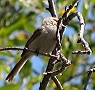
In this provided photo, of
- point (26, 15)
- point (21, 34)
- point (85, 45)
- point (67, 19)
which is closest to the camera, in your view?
point (85, 45)

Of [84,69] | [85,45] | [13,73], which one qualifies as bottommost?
[84,69]

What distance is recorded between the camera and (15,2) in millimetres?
5004

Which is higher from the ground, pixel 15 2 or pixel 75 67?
pixel 15 2

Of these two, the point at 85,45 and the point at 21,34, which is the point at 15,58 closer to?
the point at 21,34

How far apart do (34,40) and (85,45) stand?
1811mm

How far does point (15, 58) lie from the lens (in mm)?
4387

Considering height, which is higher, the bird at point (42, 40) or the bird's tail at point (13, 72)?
the bird at point (42, 40)

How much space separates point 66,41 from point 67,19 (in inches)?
81.3

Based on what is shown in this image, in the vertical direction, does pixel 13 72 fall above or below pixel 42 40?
below

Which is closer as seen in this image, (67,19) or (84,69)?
(67,19)

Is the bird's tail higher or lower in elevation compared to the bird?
lower

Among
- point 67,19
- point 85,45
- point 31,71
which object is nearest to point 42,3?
point 31,71

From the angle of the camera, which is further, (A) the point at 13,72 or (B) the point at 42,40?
(B) the point at 42,40

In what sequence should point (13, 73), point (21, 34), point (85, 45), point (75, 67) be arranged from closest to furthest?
point (85, 45) < point (13, 73) < point (75, 67) < point (21, 34)
